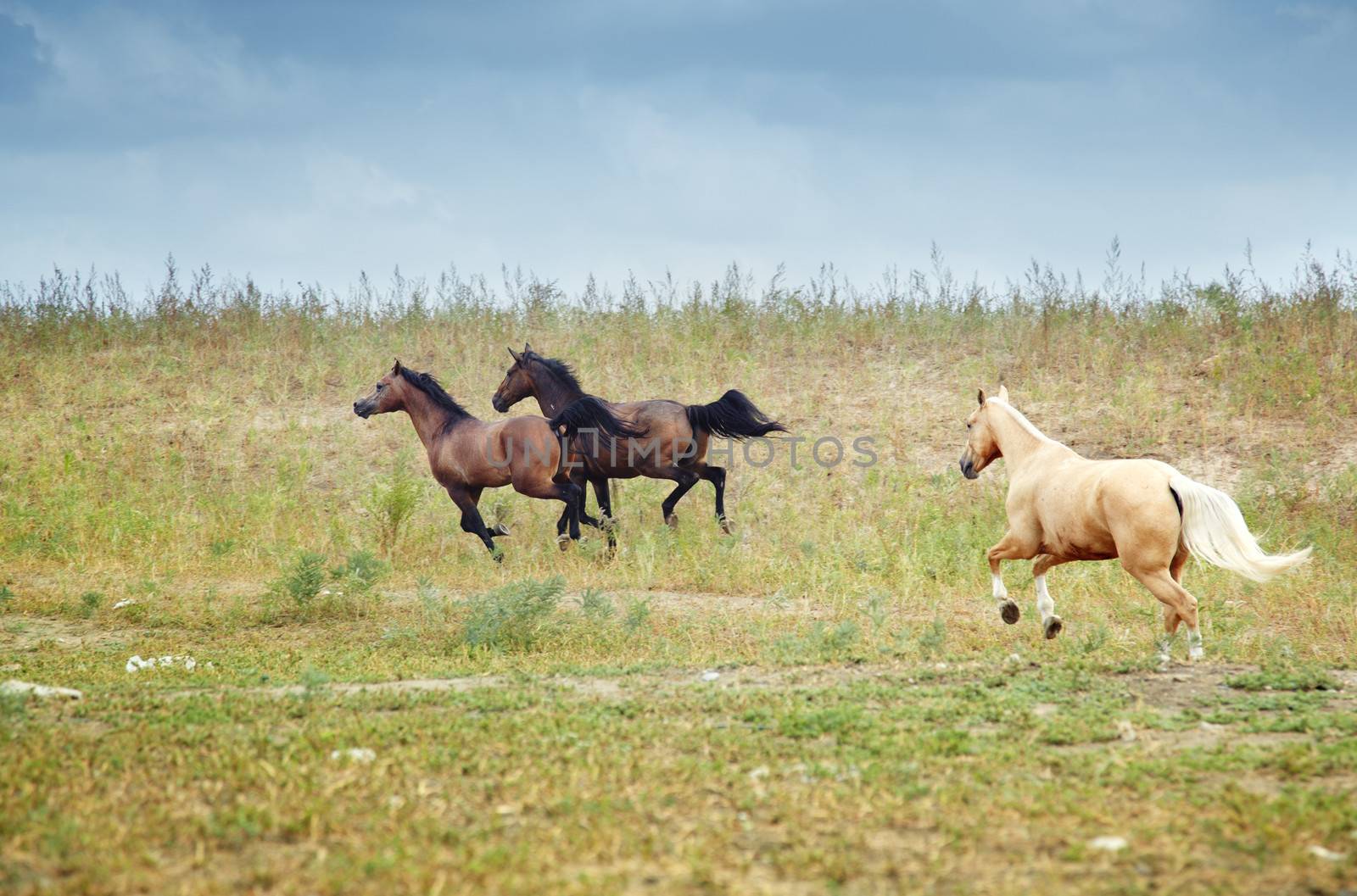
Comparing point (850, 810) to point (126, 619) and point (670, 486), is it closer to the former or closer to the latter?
point (126, 619)

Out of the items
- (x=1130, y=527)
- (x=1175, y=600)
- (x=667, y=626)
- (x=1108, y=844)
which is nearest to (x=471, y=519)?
(x=667, y=626)

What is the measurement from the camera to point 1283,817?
332 centimetres

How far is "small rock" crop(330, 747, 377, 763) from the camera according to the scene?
4.07 metres

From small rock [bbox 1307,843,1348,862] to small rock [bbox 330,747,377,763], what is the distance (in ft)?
10.0

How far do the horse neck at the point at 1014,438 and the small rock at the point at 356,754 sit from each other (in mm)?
5122

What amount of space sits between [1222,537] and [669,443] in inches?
259

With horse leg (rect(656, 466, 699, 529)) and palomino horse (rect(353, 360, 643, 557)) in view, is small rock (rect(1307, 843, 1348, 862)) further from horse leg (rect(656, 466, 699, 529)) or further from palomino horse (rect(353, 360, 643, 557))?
horse leg (rect(656, 466, 699, 529))

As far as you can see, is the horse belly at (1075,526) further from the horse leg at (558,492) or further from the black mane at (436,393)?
the black mane at (436,393)

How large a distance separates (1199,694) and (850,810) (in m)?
2.75

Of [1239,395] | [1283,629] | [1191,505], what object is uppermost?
[1239,395]

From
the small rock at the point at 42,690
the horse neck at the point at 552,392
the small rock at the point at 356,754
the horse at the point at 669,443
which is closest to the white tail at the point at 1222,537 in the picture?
the small rock at the point at 356,754

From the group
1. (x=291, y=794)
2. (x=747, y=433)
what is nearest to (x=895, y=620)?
(x=747, y=433)

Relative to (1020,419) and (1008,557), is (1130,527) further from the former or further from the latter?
(1020,419)

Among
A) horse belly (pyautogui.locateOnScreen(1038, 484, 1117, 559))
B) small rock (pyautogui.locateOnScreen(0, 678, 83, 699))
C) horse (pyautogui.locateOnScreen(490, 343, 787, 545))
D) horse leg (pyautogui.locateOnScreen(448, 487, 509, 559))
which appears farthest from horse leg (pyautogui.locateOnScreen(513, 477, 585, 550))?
small rock (pyautogui.locateOnScreen(0, 678, 83, 699))
